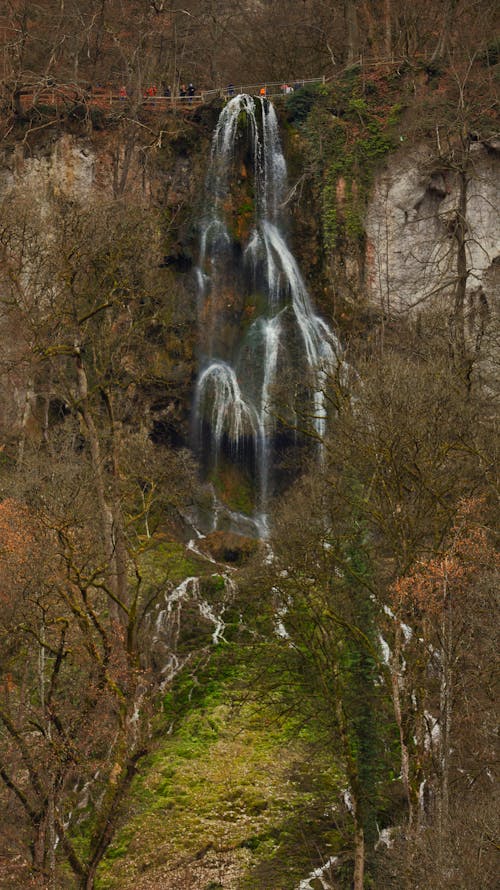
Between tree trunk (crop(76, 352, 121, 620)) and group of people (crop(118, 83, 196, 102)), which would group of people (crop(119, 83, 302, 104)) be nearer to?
group of people (crop(118, 83, 196, 102))

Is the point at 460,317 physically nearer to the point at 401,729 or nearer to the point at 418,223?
the point at 401,729

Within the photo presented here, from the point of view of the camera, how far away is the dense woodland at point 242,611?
12984 millimetres

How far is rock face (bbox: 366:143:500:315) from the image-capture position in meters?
32.7

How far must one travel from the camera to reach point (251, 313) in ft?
105

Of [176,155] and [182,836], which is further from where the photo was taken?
[176,155]

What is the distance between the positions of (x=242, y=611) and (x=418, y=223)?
58.1ft

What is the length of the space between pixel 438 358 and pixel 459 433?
3586 mm

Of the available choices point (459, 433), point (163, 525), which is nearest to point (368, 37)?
point (163, 525)

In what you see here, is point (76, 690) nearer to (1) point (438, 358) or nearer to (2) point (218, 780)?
(2) point (218, 780)

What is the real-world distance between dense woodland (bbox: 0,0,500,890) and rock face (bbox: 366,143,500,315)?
882 mm

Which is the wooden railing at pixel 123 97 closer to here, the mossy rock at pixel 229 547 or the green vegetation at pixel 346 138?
the green vegetation at pixel 346 138

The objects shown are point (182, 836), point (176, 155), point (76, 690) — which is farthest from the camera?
point (176, 155)

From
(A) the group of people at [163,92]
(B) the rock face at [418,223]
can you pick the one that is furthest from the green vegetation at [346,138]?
(A) the group of people at [163,92]

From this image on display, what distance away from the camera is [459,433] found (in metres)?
16.3
